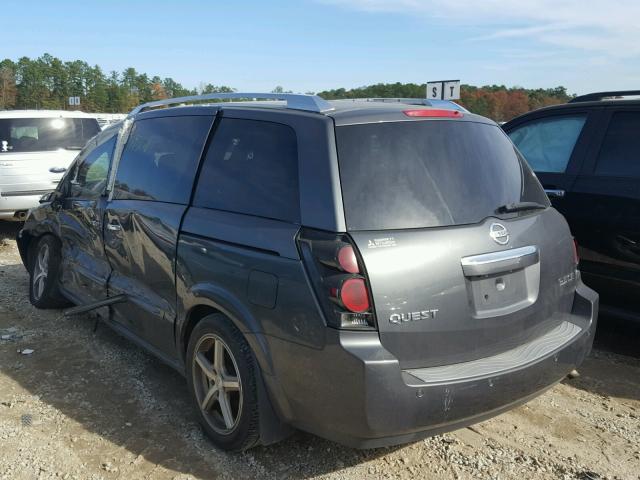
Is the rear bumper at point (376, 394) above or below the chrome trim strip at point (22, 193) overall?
above

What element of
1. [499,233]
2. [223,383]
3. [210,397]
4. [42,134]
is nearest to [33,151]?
[42,134]

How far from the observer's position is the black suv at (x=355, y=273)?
2.59 m

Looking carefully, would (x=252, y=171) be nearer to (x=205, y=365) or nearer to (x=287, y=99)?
(x=287, y=99)

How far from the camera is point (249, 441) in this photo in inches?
120

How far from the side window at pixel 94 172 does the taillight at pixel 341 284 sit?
8.17ft

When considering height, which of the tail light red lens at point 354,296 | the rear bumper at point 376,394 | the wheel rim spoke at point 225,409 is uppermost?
the tail light red lens at point 354,296

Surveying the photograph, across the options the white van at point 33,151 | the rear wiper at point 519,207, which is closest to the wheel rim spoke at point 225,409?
the rear wiper at point 519,207

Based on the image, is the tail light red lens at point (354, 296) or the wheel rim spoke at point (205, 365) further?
the wheel rim spoke at point (205, 365)

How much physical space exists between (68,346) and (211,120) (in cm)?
237

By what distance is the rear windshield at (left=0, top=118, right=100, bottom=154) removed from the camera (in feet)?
29.1

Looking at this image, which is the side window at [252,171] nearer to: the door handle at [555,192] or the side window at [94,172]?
the side window at [94,172]

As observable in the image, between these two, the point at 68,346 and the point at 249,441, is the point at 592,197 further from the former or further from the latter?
the point at 68,346

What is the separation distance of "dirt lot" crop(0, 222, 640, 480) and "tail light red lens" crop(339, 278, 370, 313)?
101 cm

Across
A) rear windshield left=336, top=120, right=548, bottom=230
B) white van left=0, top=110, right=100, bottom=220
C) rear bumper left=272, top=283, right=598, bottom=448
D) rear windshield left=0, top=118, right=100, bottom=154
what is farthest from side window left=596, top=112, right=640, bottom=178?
rear windshield left=0, top=118, right=100, bottom=154
